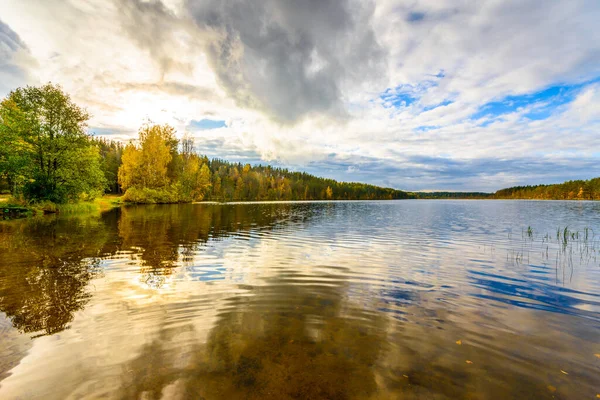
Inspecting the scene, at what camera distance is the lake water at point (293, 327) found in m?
5.02

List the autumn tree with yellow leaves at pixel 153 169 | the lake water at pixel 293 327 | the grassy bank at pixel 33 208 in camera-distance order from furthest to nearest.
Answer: the autumn tree with yellow leaves at pixel 153 169
the grassy bank at pixel 33 208
the lake water at pixel 293 327

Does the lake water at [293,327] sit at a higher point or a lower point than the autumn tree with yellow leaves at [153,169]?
lower

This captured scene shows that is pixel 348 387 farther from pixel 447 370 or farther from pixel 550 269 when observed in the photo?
pixel 550 269

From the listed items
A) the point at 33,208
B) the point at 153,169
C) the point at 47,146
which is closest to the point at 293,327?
the point at 33,208

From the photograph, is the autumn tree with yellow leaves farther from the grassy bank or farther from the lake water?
the lake water

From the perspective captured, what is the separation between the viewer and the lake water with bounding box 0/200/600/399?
5016 mm

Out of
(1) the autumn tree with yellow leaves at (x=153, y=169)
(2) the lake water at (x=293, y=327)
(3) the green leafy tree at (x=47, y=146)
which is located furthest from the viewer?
(1) the autumn tree with yellow leaves at (x=153, y=169)

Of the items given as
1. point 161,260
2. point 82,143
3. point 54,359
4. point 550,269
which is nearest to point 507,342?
point 54,359

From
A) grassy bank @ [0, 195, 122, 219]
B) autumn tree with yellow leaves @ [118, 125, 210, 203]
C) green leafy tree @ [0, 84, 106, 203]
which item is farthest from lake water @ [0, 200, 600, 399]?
autumn tree with yellow leaves @ [118, 125, 210, 203]

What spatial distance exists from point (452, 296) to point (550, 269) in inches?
350

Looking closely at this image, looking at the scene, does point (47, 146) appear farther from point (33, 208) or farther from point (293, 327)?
point (293, 327)

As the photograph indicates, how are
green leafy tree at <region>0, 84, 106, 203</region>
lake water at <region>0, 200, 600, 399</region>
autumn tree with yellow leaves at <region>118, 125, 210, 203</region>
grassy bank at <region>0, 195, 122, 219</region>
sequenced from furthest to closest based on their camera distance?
autumn tree with yellow leaves at <region>118, 125, 210, 203</region>
green leafy tree at <region>0, 84, 106, 203</region>
grassy bank at <region>0, 195, 122, 219</region>
lake water at <region>0, 200, 600, 399</region>

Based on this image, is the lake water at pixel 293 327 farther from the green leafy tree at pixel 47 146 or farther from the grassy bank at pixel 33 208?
the green leafy tree at pixel 47 146

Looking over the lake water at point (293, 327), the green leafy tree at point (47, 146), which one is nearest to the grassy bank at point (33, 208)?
the green leafy tree at point (47, 146)
